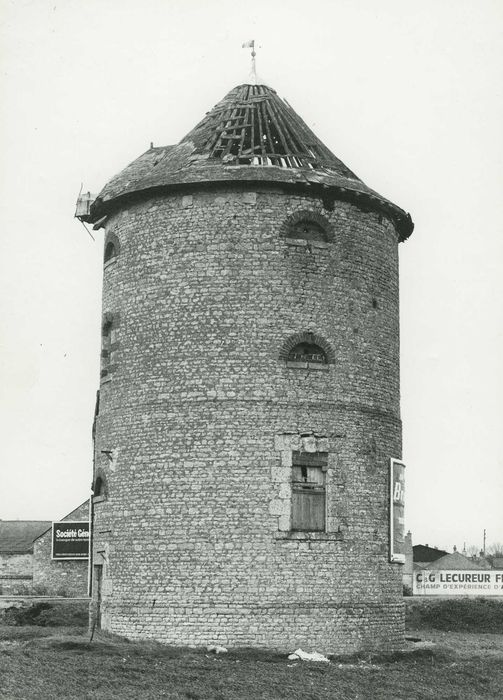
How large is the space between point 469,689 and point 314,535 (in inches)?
206

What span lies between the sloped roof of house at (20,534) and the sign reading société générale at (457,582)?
1906 centimetres

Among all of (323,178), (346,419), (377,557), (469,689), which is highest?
(323,178)

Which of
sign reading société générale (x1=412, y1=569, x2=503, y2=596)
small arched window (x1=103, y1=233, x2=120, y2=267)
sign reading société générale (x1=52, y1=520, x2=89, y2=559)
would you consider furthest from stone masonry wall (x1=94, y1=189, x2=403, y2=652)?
sign reading société générale (x1=52, y1=520, x2=89, y2=559)

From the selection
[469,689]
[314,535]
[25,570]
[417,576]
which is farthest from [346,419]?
[25,570]

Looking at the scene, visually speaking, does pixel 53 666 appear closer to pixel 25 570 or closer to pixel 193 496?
pixel 193 496

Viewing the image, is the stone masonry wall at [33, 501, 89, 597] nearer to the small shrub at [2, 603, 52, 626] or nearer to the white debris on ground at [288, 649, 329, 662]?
the small shrub at [2, 603, 52, 626]

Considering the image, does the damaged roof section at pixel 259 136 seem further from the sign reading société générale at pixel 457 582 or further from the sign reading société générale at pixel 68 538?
the sign reading société générale at pixel 457 582

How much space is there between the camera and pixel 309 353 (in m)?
25.5

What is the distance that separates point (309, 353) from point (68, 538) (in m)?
26.4

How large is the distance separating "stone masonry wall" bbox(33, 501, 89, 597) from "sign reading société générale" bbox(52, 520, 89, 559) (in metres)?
0.39

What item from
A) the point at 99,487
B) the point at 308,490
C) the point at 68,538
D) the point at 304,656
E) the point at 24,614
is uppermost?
the point at 99,487

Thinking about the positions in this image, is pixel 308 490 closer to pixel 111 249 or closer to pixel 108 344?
pixel 108 344

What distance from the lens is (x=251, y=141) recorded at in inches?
1057

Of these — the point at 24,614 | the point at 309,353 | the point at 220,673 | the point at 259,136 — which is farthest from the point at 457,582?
the point at 220,673
